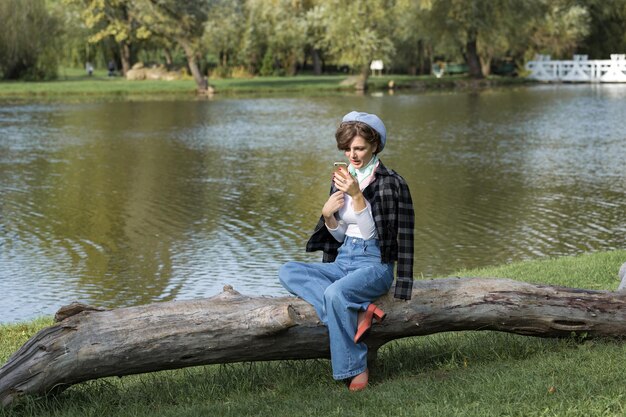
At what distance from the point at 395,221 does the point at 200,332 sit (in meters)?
1.31

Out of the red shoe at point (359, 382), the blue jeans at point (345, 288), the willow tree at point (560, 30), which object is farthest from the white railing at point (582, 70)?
the red shoe at point (359, 382)

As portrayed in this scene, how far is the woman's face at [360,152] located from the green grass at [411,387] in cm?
126

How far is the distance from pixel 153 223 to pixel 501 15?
3901cm

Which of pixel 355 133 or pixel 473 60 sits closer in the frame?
pixel 355 133

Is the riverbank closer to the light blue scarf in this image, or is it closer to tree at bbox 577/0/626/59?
tree at bbox 577/0/626/59

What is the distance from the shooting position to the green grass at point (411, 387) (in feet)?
17.8

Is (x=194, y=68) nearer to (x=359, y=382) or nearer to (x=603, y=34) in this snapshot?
(x=603, y=34)

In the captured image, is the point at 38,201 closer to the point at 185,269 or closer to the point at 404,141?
the point at 185,269

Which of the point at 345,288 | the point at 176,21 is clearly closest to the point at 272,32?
the point at 176,21

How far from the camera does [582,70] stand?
2350 inches

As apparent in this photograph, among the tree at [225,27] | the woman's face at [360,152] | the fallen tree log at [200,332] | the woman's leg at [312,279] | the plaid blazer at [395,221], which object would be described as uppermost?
the tree at [225,27]

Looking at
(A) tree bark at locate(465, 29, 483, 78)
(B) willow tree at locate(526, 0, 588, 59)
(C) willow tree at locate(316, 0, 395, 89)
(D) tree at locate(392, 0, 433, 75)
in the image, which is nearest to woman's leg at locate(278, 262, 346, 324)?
(D) tree at locate(392, 0, 433, 75)

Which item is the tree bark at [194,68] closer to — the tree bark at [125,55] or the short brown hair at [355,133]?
the tree bark at [125,55]

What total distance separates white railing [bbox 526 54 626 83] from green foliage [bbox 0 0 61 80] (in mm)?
26904
